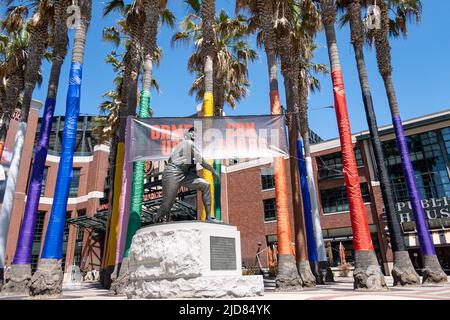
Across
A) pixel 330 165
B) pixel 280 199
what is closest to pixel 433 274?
pixel 280 199

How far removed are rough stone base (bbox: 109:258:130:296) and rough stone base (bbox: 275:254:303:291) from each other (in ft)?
17.3

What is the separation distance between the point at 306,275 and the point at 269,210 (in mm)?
20002

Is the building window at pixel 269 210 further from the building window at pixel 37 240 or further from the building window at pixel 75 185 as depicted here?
the building window at pixel 37 240

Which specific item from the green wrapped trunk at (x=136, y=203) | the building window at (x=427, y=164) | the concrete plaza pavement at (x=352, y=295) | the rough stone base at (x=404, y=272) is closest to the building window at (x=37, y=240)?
the concrete plaza pavement at (x=352, y=295)

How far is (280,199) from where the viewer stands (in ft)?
40.4

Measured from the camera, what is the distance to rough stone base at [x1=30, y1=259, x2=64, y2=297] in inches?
393

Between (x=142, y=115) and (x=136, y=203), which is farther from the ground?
(x=142, y=115)

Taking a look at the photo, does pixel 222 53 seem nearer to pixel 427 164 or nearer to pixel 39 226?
pixel 427 164

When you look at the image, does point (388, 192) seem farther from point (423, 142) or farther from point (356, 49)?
point (423, 142)

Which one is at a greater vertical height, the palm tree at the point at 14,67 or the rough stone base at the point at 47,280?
the palm tree at the point at 14,67

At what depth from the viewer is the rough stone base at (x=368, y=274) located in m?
10.3

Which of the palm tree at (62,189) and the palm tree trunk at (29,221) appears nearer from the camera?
the palm tree at (62,189)

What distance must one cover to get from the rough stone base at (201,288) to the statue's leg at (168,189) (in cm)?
180
